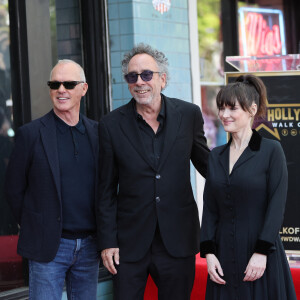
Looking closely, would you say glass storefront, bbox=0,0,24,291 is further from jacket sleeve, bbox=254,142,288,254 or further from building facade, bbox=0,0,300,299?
jacket sleeve, bbox=254,142,288,254

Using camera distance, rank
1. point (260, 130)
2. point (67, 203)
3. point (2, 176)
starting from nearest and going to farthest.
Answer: point (67, 203) < point (260, 130) < point (2, 176)

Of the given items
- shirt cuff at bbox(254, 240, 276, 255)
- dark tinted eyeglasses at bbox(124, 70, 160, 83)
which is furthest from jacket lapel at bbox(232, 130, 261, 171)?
dark tinted eyeglasses at bbox(124, 70, 160, 83)

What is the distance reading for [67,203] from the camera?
359cm

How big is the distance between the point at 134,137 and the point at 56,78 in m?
0.56

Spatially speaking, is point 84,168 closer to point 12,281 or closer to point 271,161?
point 271,161

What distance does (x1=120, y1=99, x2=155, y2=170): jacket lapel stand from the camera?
142 inches

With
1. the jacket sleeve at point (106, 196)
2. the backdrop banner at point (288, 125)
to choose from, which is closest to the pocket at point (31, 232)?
the jacket sleeve at point (106, 196)

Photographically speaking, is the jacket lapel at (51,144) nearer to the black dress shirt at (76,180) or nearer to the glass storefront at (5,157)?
the black dress shirt at (76,180)

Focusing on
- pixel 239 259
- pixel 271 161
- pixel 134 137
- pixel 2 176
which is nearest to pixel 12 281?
pixel 2 176

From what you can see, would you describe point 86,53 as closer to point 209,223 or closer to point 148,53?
point 148,53

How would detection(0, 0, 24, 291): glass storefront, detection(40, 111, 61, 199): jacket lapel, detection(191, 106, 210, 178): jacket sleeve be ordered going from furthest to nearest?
1. detection(0, 0, 24, 291): glass storefront
2. detection(191, 106, 210, 178): jacket sleeve
3. detection(40, 111, 61, 199): jacket lapel

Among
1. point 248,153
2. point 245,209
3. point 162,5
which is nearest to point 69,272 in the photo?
point 245,209

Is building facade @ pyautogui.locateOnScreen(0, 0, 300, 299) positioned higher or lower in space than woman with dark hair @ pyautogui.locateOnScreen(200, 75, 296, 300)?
higher

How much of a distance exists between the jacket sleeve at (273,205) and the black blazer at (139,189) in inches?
23.0
